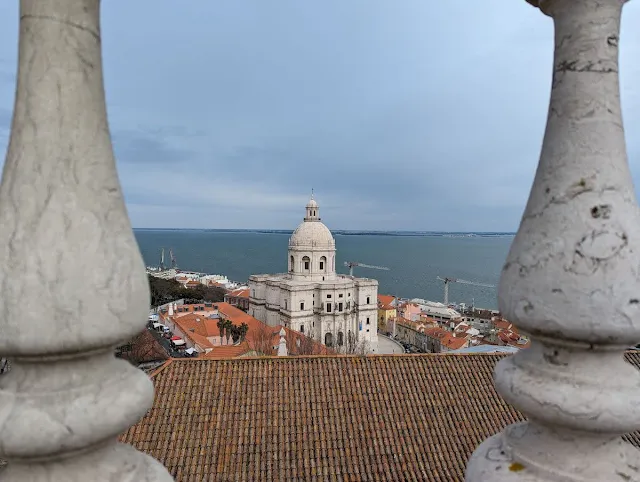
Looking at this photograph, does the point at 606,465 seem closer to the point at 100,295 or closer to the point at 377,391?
the point at 100,295

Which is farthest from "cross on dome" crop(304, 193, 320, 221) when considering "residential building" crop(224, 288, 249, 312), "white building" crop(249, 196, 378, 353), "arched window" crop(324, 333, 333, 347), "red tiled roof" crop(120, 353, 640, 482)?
"red tiled roof" crop(120, 353, 640, 482)

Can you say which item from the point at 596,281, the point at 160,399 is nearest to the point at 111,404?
the point at 596,281

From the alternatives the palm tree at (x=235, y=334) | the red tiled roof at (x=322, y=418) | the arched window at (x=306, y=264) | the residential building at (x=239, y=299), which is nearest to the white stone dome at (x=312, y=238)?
the arched window at (x=306, y=264)

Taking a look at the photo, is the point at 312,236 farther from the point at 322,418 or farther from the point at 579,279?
the point at 579,279

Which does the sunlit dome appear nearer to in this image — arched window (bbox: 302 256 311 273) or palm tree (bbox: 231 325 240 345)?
arched window (bbox: 302 256 311 273)

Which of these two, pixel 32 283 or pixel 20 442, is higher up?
pixel 32 283
